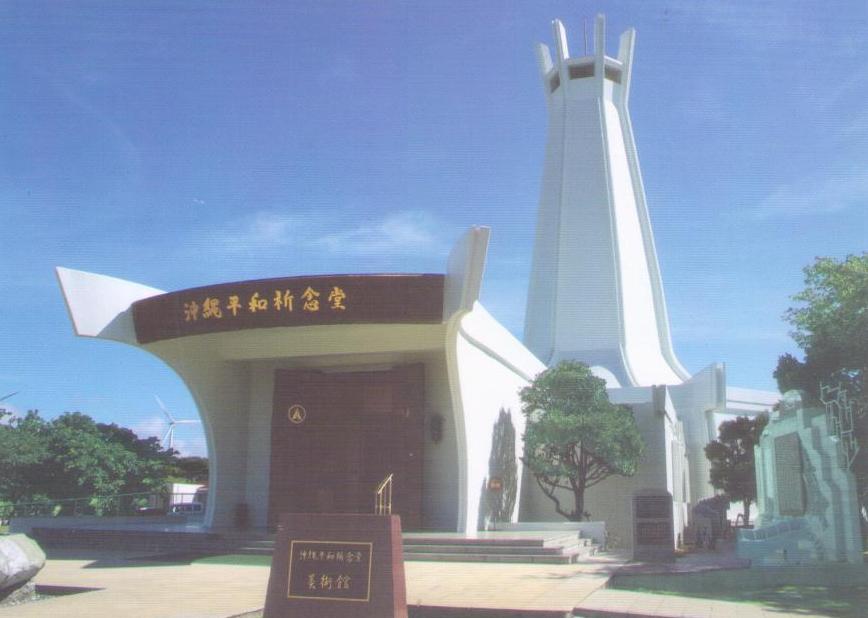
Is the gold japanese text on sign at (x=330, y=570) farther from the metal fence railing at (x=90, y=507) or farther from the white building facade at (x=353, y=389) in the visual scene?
the metal fence railing at (x=90, y=507)

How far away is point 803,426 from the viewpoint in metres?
12.5

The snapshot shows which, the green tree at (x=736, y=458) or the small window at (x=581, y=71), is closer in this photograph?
the green tree at (x=736, y=458)

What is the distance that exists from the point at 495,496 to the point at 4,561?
8918mm

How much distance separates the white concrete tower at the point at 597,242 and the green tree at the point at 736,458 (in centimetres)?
259

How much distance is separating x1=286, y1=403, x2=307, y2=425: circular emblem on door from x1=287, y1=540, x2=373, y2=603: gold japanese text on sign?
9.35 metres

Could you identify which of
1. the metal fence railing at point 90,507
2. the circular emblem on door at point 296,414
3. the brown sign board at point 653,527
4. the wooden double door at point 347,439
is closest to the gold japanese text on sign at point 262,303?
the wooden double door at point 347,439

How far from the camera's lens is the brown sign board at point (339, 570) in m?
5.18

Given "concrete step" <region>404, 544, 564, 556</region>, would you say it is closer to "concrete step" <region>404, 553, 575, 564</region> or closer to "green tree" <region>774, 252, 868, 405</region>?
"concrete step" <region>404, 553, 575, 564</region>

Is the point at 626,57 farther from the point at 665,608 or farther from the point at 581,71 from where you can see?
the point at 665,608

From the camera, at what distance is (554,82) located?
2853 centimetres

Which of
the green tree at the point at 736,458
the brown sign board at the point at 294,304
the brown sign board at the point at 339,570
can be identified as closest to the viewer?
the brown sign board at the point at 339,570

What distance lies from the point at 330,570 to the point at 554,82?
25773 millimetres

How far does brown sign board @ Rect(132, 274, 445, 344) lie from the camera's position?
445 inches

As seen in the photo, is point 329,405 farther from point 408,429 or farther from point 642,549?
point 642,549
